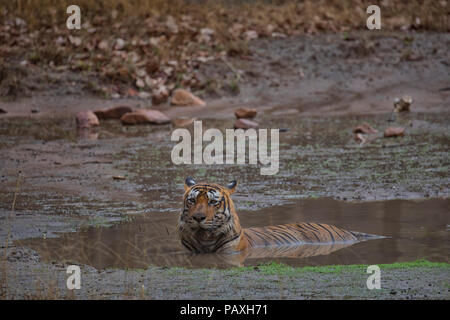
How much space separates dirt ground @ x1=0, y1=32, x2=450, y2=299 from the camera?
19.7ft

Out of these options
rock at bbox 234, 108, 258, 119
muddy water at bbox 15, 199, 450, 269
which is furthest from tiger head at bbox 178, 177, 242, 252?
rock at bbox 234, 108, 258, 119

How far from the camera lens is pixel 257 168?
1193cm

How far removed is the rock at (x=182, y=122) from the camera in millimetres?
16278

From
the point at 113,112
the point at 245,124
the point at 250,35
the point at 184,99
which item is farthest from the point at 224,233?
the point at 250,35

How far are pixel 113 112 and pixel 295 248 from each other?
9990 millimetres

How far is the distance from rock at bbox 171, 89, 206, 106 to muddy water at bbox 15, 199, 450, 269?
8.84m

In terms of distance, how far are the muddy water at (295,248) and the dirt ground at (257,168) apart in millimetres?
325

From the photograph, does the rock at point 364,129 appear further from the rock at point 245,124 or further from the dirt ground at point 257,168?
the rock at point 245,124

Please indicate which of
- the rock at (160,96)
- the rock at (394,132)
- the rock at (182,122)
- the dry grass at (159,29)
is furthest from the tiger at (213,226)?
the dry grass at (159,29)

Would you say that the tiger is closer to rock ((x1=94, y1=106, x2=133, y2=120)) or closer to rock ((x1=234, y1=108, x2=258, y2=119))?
rock ((x1=234, y1=108, x2=258, y2=119))
